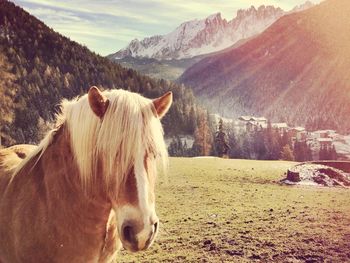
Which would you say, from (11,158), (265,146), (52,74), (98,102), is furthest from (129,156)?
(52,74)

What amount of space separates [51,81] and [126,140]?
153 m

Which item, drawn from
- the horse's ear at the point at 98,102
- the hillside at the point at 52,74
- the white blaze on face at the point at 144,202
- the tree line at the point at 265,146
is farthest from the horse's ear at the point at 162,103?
the hillside at the point at 52,74

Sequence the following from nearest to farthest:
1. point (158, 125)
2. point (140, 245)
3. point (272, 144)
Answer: point (140, 245) < point (158, 125) < point (272, 144)

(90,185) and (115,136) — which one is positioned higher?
(115,136)

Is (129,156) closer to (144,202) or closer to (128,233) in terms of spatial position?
(144,202)

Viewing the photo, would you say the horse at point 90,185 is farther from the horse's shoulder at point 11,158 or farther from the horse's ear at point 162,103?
the horse's shoulder at point 11,158

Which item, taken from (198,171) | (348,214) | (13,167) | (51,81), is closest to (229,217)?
(348,214)

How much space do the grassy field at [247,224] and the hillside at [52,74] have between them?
96346mm

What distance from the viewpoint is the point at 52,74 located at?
153 meters

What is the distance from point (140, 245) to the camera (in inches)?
141

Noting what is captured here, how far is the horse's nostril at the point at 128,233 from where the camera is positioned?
11.8 feet

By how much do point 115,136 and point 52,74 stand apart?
158m

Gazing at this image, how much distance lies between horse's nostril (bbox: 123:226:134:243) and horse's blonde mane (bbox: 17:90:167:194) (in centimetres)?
42

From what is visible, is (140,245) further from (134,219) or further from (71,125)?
(71,125)
